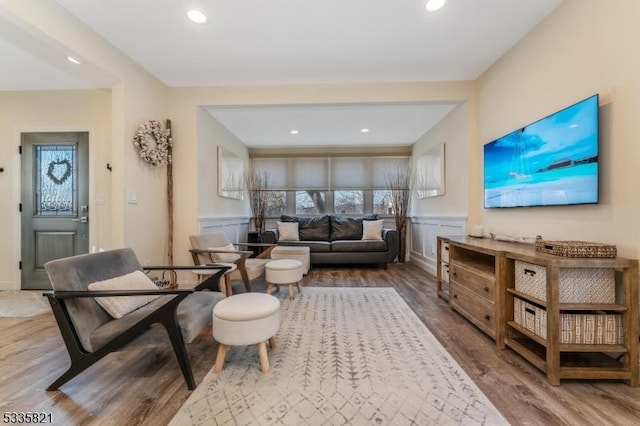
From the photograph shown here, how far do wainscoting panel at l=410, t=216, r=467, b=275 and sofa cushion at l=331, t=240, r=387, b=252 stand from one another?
762 mm

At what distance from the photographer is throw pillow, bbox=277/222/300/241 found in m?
5.19

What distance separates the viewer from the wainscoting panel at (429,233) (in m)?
3.73

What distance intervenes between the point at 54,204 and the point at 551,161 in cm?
543

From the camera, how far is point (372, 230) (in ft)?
16.9

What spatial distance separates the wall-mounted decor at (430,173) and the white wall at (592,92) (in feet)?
5.25

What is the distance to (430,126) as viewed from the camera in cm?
470

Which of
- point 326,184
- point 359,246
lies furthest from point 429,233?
point 326,184

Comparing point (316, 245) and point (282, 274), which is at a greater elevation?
point (316, 245)

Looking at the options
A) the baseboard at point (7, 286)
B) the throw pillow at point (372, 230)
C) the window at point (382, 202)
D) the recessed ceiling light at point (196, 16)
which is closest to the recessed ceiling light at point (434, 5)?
the recessed ceiling light at point (196, 16)

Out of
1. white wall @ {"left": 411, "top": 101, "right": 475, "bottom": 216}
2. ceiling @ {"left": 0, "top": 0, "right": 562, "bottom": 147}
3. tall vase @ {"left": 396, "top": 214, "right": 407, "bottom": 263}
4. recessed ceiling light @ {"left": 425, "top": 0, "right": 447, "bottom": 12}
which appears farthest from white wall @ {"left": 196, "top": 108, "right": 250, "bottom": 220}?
white wall @ {"left": 411, "top": 101, "right": 475, "bottom": 216}

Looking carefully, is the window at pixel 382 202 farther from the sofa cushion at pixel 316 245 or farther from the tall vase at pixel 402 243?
the sofa cushion at pixel 316 245

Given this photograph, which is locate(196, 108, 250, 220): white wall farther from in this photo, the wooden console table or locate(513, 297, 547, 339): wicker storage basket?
locate(513, 297, 547, 339): wicker storage basket

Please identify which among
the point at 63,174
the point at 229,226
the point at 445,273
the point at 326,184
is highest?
the point at 326,184

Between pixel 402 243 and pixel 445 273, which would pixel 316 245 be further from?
pixel 445 273
